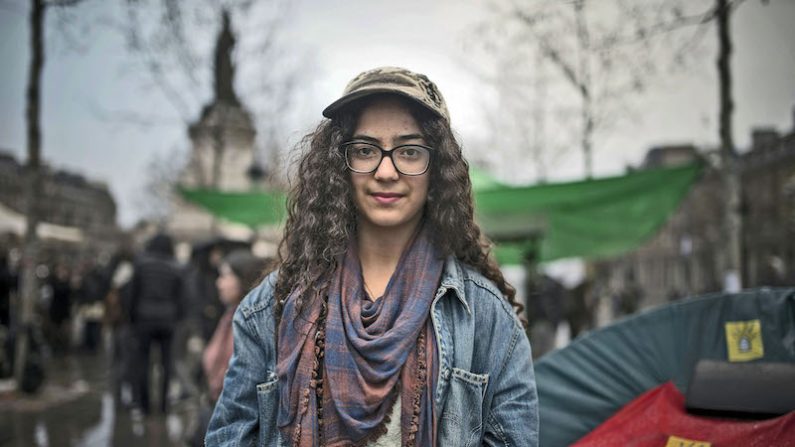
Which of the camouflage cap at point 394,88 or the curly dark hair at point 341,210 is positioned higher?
the camouflage cap at point 394,88

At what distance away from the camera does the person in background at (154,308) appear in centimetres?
705

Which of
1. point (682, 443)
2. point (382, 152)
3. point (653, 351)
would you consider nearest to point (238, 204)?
point (653, 351)

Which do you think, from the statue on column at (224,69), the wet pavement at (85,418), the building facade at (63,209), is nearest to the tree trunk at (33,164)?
the building facade at (63,209)

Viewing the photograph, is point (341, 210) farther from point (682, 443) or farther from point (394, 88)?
point (682, 443)

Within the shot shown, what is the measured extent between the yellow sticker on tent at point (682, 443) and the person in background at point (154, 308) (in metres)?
6.04

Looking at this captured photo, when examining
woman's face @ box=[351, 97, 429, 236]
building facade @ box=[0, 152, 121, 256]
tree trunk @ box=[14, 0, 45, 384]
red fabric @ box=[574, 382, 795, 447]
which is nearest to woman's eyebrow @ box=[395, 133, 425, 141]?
woman's face @ box=[351, 97, 429, 236]

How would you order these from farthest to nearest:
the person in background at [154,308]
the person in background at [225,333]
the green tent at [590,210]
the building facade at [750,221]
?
the person in background at [154,308] < the building facade at [750,221] < the green tent at [590,210] < the person in background at [225,333]

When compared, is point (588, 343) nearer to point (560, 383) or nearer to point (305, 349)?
point (560, 383)

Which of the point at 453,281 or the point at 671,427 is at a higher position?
the point at 453,281

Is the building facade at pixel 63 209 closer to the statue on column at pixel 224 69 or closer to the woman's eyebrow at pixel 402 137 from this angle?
the statue on column at pixel 224 69

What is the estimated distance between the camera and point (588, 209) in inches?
254

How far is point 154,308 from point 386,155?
6.00 meters

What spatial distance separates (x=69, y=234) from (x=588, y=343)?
763 inches

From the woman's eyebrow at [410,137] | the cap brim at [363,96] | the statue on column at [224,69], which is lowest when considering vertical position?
the woman's eyebrow at [410,137]
